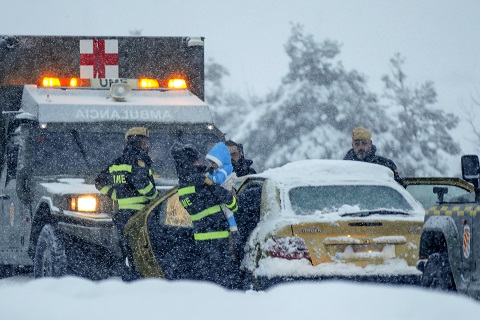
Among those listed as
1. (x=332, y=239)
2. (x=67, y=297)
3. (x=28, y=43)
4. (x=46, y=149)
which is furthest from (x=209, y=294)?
(x=28, y=43)

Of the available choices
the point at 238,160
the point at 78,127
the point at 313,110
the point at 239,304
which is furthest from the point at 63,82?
the point at 313,110

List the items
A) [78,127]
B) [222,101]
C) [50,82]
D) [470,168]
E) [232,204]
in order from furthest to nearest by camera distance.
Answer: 1. [222,101]
2. [50,82]
3. [78,127]
4. [232,204]
5. [470,168]

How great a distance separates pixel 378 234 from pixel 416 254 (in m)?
0.36

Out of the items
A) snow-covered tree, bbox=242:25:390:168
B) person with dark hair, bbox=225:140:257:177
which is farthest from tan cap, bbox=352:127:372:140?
snow-covered tree, bbox=242:25:390:168

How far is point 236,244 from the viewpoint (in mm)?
8938

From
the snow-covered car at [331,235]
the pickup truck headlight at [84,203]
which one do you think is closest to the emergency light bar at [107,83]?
the pickup truck headlight at [84,203]

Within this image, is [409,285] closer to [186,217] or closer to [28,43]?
[186,217]

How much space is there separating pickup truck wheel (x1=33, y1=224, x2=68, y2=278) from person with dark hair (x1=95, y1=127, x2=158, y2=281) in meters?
0.79

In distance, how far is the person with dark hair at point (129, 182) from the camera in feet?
32.5

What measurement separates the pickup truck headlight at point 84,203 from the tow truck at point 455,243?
369 centimetres

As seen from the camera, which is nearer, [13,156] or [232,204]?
[232,204]

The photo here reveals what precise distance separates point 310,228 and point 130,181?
2.39m

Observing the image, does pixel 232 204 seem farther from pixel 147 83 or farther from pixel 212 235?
pixel 147 83

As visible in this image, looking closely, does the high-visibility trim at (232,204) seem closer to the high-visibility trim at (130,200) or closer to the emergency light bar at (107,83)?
the high-visibility trim at (130,200)
